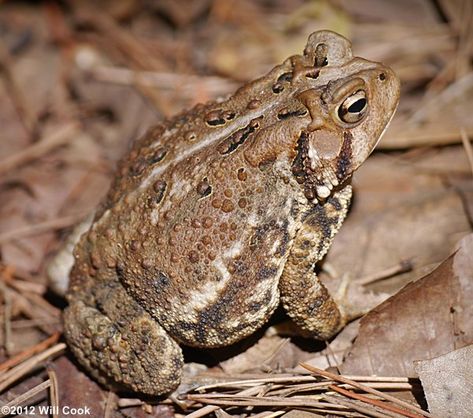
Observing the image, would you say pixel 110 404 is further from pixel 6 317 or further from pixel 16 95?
pixel 16 95

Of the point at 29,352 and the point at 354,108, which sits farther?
the point at 29,352

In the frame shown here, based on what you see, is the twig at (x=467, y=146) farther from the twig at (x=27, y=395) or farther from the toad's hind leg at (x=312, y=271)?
the twig at (x=27, y=395)

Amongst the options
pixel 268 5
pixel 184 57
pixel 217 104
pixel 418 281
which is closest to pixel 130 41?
pixel 184 57

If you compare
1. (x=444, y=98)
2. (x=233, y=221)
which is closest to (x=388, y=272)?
(x=233, y=221)

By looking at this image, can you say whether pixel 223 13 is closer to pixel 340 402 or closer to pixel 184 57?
pixel 184 57

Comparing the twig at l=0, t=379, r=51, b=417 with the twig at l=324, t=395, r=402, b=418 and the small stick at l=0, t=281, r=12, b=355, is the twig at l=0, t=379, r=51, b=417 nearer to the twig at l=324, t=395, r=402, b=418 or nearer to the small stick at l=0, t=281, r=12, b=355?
the small stick at l=0, t=281, r=12, b=355

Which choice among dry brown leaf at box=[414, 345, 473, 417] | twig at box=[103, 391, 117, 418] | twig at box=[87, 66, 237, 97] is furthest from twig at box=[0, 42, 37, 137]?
dry brown leaf at box=[414, 345, 473, 417]
